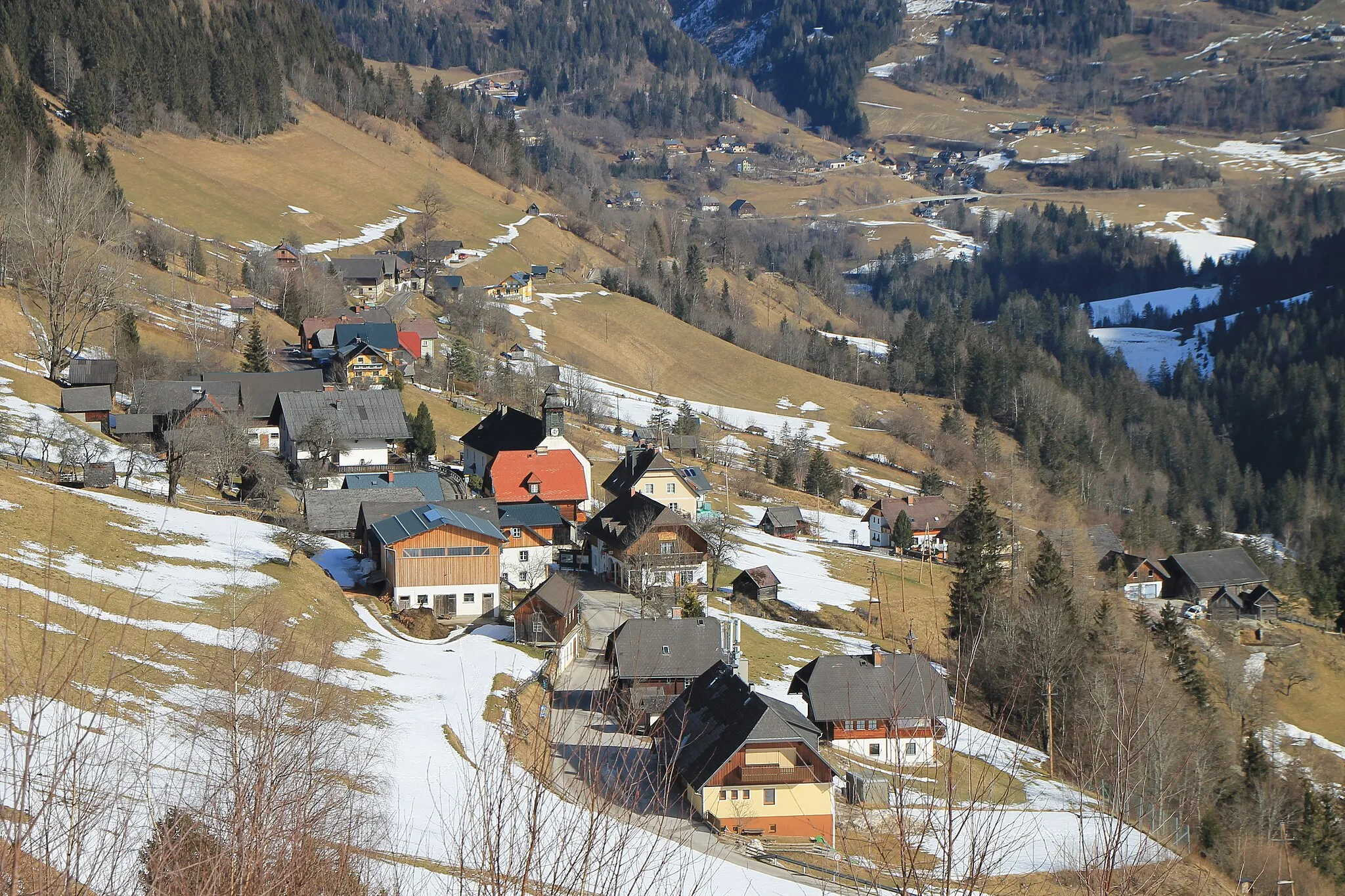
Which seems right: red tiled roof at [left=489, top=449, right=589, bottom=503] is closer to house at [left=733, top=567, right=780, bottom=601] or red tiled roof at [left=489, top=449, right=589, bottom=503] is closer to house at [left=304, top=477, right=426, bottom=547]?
house at [left=304, top=477, right=426, bottom=547]

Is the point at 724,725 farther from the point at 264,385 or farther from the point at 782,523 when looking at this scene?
the point at 264,385

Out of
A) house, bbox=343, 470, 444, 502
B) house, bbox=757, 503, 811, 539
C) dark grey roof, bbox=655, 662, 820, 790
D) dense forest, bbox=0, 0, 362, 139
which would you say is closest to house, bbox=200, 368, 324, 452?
house, bbox=343, 470, 444, 502

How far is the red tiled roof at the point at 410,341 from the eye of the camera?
103688 millimetres

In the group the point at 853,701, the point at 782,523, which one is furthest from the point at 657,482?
the point at 853,701

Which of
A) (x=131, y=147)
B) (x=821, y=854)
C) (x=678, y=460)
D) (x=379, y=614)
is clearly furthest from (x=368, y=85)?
(x=821, y=854)

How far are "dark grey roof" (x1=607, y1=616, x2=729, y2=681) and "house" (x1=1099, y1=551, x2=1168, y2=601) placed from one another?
1967 inches

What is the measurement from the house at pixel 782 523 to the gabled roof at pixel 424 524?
32.5 m

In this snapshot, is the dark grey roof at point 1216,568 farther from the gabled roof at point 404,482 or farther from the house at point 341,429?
the house at point 341,429

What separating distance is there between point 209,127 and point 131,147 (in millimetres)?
17420

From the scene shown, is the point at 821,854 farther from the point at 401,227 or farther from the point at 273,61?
the point at 273,61

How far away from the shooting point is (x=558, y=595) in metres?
48.7

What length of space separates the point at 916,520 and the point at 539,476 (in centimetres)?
3179

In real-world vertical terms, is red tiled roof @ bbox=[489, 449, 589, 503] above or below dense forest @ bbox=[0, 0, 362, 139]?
below

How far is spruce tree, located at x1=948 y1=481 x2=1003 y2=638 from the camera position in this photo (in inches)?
Result: 2372
